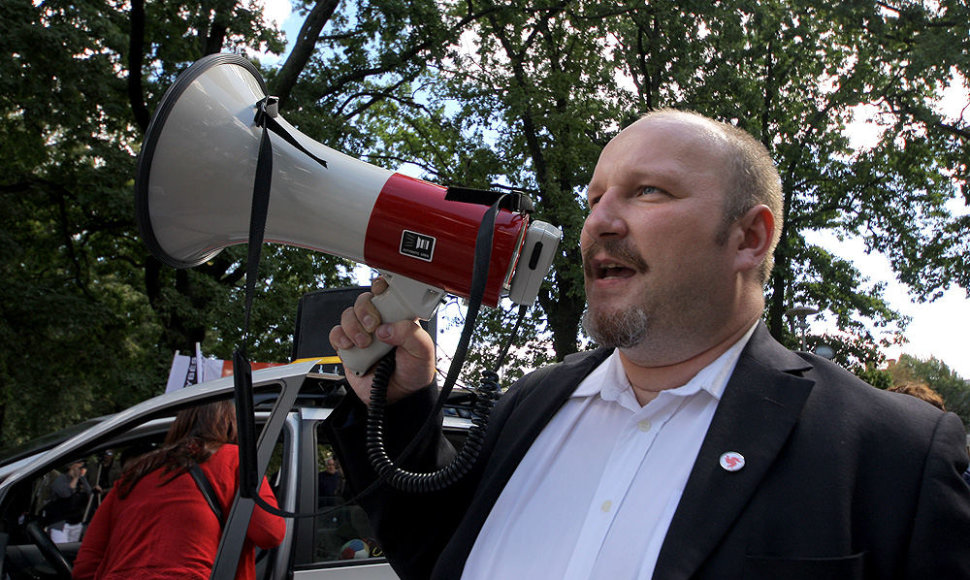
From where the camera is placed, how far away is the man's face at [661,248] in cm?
162

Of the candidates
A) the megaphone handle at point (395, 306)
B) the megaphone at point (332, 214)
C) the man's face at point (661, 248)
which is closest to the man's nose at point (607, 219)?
the man's face at point (661, 248)

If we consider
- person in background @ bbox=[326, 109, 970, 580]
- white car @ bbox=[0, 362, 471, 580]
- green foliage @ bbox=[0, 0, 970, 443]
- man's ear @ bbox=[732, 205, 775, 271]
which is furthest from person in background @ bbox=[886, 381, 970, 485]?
green foliage @ bbox=[0, 0, 970, 443]

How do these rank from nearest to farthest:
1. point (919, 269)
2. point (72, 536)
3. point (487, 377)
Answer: point (487, 377) → point (72, 536) → point (919, 269)

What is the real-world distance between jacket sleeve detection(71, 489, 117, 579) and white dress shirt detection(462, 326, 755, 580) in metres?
2.17

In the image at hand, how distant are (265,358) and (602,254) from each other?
41.6 feet

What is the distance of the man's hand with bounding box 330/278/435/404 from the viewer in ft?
5.59

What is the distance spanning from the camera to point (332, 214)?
5.65ft

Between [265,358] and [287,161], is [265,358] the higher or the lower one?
the lower one

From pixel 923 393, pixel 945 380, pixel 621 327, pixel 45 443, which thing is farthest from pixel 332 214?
pixel 945 380

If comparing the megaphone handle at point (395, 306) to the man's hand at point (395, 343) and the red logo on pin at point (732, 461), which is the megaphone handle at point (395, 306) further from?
the red logo on pin at point (732, 461)

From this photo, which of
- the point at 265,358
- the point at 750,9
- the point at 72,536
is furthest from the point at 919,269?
the point at 72,536

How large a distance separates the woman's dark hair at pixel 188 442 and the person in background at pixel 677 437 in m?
1.70

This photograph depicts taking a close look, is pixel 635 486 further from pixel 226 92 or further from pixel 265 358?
pixel 265 358

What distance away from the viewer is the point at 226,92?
5.57ft
